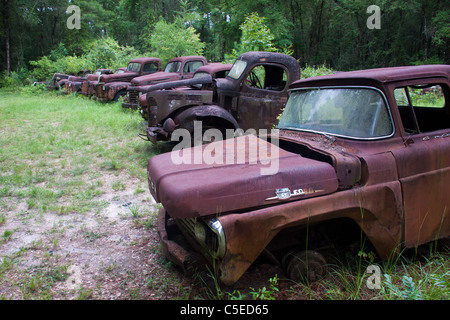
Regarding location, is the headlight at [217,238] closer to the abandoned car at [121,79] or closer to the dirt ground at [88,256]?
the dirt ground at [88,256]

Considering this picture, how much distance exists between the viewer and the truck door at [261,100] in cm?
673

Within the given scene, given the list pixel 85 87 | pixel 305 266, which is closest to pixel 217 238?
pixel 305 266

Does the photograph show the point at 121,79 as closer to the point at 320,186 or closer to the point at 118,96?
the point at 118,96

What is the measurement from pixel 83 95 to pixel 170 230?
1617 cm

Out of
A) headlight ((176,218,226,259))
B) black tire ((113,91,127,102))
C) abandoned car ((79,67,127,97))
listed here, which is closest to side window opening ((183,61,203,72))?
black tire ((113,91,127,102))

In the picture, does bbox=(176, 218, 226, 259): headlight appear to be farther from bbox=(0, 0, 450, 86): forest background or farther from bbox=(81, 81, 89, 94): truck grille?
bbox=(0, 0, 450, 86): forest background

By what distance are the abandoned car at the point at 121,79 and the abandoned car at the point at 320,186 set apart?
1200 cm

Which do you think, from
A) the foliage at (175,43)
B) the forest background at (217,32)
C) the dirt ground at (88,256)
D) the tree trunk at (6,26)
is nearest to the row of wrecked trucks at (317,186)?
the dirt ground at (88,256)

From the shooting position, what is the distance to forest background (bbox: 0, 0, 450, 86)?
22031 mm

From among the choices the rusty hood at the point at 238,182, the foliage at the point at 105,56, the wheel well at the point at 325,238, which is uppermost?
the foliage at the point at 105,56

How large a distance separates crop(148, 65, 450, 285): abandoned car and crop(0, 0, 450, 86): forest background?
1728 cm

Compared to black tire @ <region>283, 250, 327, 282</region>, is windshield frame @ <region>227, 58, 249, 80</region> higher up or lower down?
higher up

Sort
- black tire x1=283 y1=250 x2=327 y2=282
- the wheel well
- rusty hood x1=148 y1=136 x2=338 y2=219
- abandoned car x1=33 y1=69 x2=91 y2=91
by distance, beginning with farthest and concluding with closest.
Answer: abandoned car x1=33 y1=69 x2=91 y2=91 < the wheel well < black tire x1=283 y1=250 x2=327 y2=282 < rusty hood x1=148 y1=136 x2=338 y2=219

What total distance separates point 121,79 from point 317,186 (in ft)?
45.8
